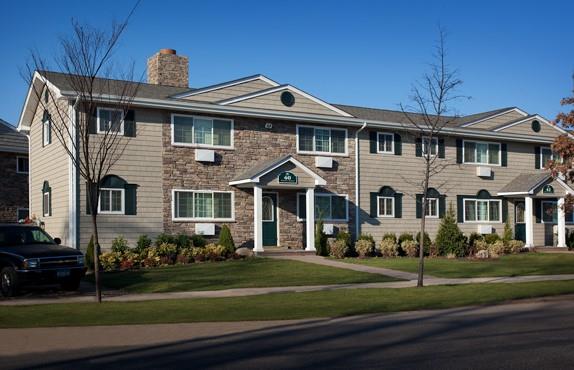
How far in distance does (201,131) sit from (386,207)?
29.7 ft

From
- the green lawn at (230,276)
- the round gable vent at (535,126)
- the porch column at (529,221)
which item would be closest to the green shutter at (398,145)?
the porch column at (529,221)

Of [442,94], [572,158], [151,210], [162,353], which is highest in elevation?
[442,94]

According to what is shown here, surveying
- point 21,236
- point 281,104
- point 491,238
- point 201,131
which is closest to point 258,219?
point 201,131

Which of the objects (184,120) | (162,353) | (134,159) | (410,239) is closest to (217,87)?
(184,120)

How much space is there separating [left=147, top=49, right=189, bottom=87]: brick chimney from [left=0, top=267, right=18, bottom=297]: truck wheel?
584 inches

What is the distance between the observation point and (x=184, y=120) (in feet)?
86.9

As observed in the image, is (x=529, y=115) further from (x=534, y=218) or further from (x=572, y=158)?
(x=572, y=158)

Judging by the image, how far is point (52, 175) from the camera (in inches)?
1046

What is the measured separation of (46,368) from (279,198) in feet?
66.1

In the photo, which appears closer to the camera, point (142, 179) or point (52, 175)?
point (142, 179)

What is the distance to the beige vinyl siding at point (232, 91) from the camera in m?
26.8

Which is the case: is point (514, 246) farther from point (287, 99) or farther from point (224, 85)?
point (224, 85)

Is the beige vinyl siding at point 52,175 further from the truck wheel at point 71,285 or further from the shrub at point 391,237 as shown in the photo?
the shrub at point 391,237

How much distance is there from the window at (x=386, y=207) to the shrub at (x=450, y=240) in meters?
2.74
